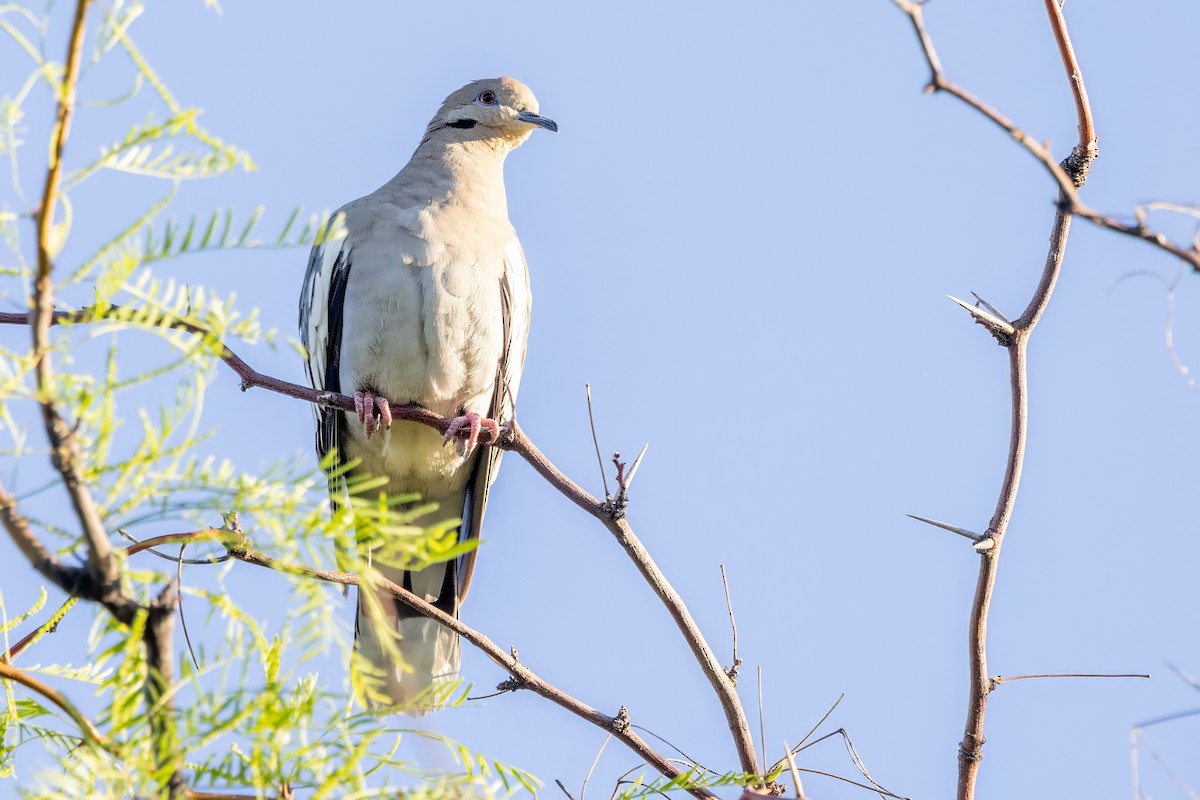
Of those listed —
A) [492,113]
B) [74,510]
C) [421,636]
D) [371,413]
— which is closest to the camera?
[74,510]

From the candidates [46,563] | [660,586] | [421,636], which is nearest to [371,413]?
[421,636]

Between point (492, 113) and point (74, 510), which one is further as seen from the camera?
point (492, 113)

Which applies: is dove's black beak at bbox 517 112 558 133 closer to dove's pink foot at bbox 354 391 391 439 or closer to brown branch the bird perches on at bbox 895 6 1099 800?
dove's pink foot at bbox 354 391 391 439

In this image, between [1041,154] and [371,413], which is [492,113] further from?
[1041,154]

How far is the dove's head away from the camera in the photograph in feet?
19.4

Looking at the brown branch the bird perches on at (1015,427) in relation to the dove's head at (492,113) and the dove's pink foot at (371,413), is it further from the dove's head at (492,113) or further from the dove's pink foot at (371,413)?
the dove's head at (492,113)

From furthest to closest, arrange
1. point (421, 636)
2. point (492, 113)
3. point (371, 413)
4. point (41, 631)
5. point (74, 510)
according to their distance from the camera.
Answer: point (492, 113)
point (421, 636)
point (371, 413)
point (41, 631)
point (74, 510)

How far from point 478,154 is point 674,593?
10.9ft

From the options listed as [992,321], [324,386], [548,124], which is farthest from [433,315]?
[992,321]

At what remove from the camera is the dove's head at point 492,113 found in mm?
5926

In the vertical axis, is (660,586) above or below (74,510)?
above

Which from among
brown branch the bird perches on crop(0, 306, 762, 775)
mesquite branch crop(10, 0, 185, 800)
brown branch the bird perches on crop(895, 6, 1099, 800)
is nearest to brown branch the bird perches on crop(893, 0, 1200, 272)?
brown branch the bird perches on crop(895, 6, 1099, 800)

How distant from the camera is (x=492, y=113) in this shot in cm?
595

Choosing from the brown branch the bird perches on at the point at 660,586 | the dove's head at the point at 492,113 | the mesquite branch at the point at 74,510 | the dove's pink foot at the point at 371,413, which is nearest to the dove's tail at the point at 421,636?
the dove's pink foot at the point at 371,413
